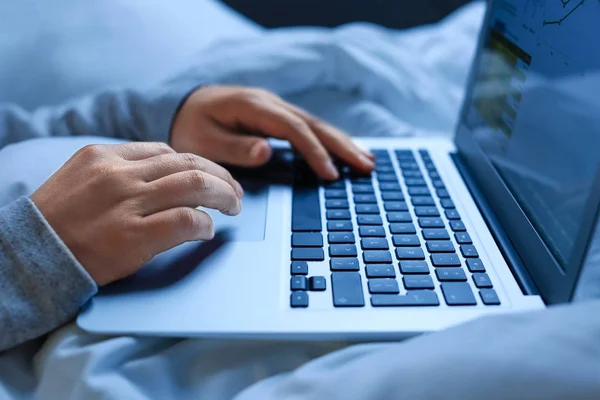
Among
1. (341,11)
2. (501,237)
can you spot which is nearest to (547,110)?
(501,237)

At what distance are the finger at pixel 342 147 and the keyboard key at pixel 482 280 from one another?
0.67 feet

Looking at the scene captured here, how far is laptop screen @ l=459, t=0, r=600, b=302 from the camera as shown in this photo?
0.38 meters

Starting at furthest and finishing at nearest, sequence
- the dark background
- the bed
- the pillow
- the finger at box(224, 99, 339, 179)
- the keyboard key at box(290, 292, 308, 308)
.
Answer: the dark background → the pillow → the finger at box(224, 99, 339, 179) → the keyboard key at box(290, 292, 308, 308) → the bed

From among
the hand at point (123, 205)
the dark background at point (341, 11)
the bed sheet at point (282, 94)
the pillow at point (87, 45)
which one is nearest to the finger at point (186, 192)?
the hand at point (123, 205)

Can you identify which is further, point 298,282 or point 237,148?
point 237,148

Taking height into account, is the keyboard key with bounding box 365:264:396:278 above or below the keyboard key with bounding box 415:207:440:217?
above

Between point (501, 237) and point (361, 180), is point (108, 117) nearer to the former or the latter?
point (361, 180)

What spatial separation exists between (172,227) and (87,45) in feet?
1.99

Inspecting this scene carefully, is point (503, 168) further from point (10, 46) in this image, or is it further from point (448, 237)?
point (10, 46)

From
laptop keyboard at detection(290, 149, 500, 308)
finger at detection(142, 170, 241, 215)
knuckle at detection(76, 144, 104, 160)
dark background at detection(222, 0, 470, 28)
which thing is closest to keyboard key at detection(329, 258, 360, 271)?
laptop keyboard at detection(290, 149, 500, 308)

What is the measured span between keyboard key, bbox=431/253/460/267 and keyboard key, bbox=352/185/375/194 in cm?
14

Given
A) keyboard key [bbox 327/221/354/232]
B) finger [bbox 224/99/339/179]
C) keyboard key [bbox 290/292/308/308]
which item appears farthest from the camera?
finger [bbox 224/99/339/179]

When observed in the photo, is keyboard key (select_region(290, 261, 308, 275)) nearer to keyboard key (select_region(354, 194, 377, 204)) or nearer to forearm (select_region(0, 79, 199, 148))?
keyboard key (select_region(354, 194, 377, 204))

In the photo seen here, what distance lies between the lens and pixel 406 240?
0.46 metres
